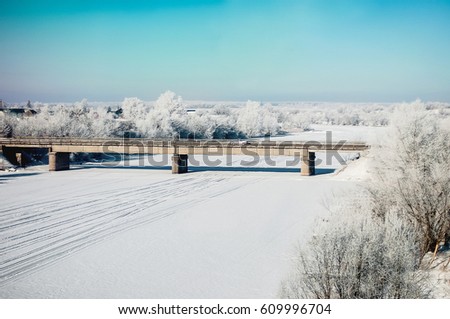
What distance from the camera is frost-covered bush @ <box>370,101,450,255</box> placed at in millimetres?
15406

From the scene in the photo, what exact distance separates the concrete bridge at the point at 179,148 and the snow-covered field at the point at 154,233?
3.27 metres

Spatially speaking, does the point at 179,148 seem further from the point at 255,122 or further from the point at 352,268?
the point at 255,122

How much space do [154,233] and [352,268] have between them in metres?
12.4

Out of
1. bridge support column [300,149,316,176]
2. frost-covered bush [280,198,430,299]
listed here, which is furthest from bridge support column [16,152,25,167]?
frost-covered bush [280,198,430,299]

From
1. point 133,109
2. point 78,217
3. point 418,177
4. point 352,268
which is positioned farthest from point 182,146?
point 133,109

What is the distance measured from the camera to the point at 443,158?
58.7 feet

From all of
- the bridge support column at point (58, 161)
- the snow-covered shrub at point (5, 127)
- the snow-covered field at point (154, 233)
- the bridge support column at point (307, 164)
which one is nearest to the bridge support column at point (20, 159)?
the bridge support column at point (58, 161)

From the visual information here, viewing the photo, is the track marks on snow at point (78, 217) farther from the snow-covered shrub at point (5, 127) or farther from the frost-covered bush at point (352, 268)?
the snow-covered shrub at point (5, 127)

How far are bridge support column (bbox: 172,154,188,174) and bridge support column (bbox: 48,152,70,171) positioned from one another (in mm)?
12697

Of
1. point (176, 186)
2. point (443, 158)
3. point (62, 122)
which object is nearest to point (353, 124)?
point (62, 122)

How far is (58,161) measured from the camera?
148ft

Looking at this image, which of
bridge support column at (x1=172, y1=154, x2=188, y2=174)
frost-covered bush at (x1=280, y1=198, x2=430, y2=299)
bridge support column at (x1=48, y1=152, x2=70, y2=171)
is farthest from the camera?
bridge support column at (x1=48, y1=152, x2=70, y2=171)

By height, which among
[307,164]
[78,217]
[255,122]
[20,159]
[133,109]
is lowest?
[78,217]

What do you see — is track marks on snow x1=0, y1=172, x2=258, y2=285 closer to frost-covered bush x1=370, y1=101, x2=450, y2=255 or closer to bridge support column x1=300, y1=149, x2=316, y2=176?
bridge support column x1=300, y1=149, x2=316, y2=176
